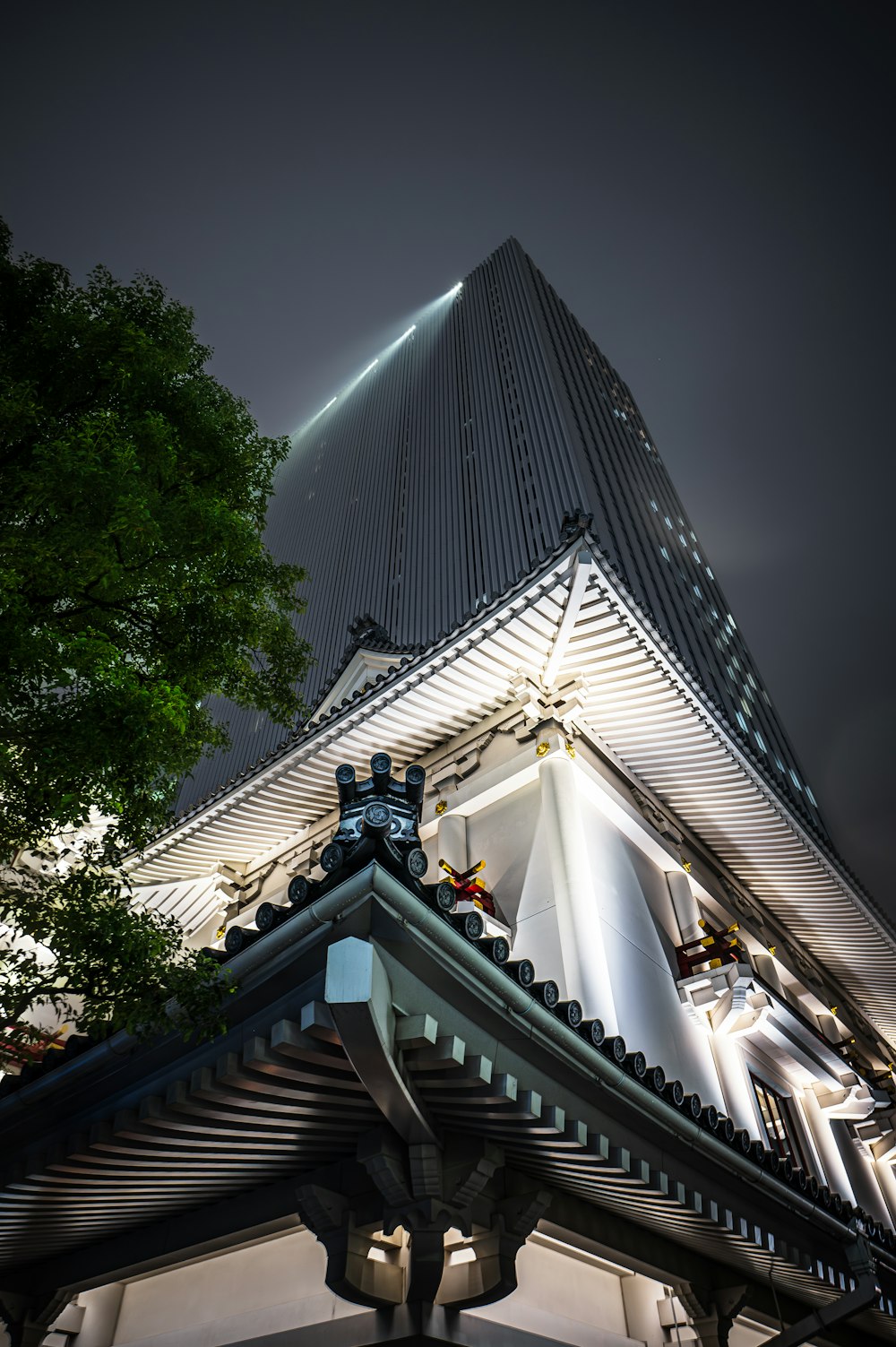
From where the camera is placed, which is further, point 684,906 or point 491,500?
point 491,500

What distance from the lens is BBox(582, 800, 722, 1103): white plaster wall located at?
8.64 metres

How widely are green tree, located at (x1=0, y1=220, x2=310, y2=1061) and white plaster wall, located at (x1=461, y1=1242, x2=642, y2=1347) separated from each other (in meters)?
3.69

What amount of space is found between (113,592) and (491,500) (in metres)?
15.2

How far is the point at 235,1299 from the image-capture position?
6219mm

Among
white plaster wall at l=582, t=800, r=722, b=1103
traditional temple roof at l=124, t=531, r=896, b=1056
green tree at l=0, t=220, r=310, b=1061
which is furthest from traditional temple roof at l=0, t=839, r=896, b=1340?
traditional temple roof at l=124, t=531, r=896, b=1056

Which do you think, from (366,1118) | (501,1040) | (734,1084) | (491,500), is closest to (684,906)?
(734,1084)

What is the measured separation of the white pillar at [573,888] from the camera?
26.1 ft

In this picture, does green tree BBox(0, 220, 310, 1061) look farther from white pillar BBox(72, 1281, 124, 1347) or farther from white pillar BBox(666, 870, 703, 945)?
white pillar BBox(666, 870, 703, 945)

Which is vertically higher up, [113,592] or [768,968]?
[768,968]

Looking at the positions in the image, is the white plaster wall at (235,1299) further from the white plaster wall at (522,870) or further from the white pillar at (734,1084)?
the white pillar at (734,1084)

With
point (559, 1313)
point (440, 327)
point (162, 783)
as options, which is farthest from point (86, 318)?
point (440, 327)

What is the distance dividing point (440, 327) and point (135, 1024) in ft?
105

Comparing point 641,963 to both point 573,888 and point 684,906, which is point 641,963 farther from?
point 684,906

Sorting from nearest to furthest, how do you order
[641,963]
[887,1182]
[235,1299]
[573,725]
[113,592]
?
[113,592] → [235,1299] → [641,963] → [573,725] → [887,1182]
